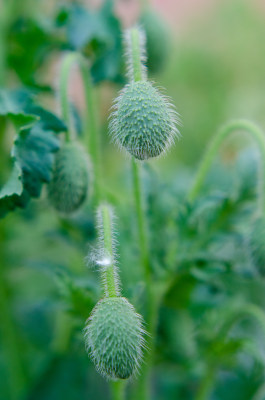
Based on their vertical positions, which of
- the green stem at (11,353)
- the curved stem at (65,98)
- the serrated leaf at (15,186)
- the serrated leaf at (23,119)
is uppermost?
the curved stem at (65,98)

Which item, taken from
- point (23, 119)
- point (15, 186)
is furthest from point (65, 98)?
point (15, 186)

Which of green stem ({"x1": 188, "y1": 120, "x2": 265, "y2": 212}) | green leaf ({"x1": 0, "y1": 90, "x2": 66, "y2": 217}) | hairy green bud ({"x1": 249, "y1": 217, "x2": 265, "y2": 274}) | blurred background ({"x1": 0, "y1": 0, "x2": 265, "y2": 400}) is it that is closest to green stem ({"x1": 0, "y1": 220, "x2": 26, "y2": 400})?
blurred background ({"x1": 0, "y1": 0, "x2": 265, "y2": 400})

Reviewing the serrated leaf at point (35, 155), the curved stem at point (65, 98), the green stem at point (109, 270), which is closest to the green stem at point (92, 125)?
the curved stem at point (65, 98)

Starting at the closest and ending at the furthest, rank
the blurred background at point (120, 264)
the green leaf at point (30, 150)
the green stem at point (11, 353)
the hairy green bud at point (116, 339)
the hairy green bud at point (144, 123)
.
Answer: the hairy green bud at point (116, 339), the hairy green bud at point (144, 123), the green leaf at point (30, 150), the blurred background at point (120, 264), the green stem at point (11, 353)

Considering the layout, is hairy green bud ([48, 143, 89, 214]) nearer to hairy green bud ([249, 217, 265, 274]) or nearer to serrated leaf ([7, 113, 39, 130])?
serrated leaf ([7, 113, 39, 130])

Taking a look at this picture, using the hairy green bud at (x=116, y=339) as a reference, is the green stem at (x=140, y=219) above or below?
above

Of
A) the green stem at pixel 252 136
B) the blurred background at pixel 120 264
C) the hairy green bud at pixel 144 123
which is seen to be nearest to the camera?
the hairy green bud at pixel 144 123

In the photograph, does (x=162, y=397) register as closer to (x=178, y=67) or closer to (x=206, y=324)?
(x=206, y=324)

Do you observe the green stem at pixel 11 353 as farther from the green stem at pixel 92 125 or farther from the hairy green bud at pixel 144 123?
the hairy green bud at pixel 144 123
